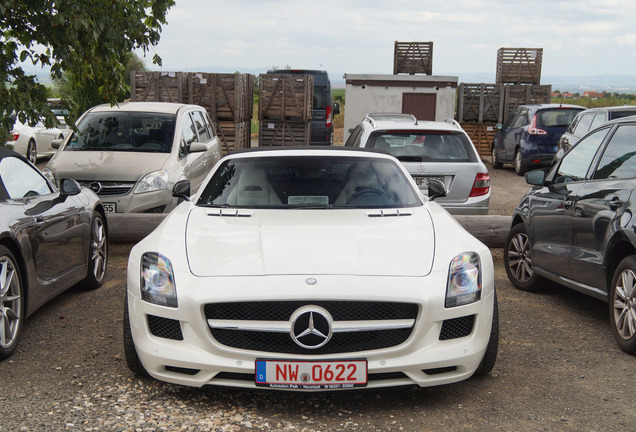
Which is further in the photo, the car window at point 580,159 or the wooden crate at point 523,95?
the wooden crate at point 523,95

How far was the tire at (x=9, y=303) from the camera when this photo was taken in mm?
5016

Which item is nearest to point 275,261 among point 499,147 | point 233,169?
point 233,169

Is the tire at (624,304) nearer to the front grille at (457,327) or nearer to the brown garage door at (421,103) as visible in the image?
the front grille at (457,327)

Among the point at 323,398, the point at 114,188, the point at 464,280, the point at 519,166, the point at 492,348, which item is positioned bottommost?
the point at 519,166

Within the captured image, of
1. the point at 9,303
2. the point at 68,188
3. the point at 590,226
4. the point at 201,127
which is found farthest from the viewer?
the point at 201,127

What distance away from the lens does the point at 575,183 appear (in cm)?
639

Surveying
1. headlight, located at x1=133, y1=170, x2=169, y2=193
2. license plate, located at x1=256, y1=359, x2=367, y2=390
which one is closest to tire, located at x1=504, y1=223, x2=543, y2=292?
license plate, located at x1=256, y1=359, x2=367, y2=390

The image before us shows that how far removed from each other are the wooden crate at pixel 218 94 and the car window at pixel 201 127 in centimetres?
792

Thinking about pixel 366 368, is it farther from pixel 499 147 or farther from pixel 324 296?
pixel 499 147

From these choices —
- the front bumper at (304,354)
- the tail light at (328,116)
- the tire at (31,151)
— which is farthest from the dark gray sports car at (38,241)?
the tail light at (328,116)

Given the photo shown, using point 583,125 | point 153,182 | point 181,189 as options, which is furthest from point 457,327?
point 583,125

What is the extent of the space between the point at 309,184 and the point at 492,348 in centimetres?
188

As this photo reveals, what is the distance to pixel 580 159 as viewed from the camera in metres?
6.59

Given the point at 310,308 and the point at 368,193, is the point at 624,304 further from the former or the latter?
the point at 310,308
